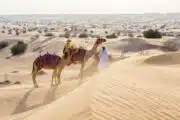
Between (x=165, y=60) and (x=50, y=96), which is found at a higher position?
(x=165, y=60)

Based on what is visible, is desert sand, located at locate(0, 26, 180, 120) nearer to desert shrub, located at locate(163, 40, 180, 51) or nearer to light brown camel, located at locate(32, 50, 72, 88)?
light brown camel, located at locate(32, 50, 72, 88)

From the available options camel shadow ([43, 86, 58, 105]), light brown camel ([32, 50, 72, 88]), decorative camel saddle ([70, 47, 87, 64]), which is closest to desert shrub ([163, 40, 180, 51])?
decorative camel saddle ([70, 47, 87, 64])

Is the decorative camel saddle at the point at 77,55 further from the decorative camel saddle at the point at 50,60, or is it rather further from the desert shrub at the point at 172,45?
the desert shrub at the point at 172,45

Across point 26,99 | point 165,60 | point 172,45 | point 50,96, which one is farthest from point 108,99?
point 172,45

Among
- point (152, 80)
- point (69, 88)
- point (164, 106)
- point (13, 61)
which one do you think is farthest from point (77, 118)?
point (13, 61)

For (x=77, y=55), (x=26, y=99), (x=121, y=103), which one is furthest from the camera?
(x=77, y=55)

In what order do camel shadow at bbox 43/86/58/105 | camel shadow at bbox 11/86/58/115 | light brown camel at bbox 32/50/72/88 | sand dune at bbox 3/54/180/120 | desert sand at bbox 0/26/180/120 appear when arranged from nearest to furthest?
sand dune at bbox 3/54/180/120 → desert sand at bbox 0/26/180/120 → camel shadow at bbox 11/86/58/115 → camel shadow at bbox 43/86/58/105 → light brown camel at bbox 32/50/72/88

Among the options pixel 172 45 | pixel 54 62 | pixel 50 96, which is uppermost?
pixel 54 62

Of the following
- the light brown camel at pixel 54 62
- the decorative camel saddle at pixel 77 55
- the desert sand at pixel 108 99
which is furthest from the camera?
the decorative camel saddle at pixel 77 55

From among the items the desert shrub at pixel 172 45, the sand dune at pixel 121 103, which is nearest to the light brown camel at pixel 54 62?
the sand dune at pixel 121 103

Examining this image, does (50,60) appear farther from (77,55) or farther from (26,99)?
(26,99)

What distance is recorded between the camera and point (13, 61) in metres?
33.6

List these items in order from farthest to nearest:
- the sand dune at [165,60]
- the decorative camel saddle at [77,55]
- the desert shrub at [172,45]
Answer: the desert shrub at [172,45]
the sand dune at [165,60]
the decorative camel saddle at [77,55]

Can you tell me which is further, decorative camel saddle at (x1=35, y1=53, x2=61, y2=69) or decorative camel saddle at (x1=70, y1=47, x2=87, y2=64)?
decorative camel saddle at (x1=70, y1=47, x2=87, y2=64)
